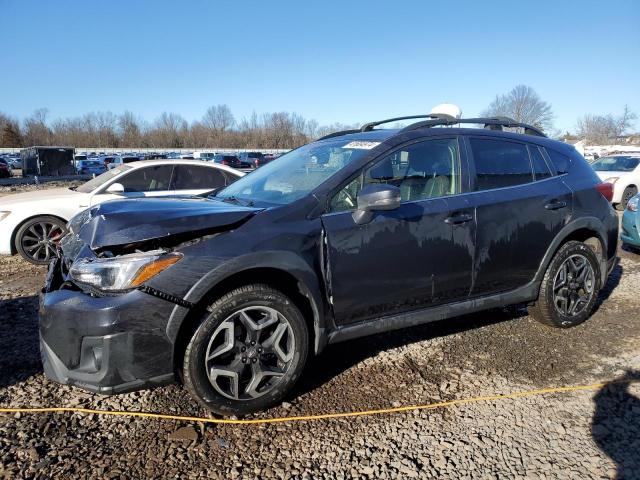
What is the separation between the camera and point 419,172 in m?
3.30

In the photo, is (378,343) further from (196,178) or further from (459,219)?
(196,178)

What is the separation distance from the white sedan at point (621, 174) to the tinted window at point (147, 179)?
10.6 metres

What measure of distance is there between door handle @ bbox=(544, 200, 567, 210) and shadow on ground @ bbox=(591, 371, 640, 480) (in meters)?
1.36

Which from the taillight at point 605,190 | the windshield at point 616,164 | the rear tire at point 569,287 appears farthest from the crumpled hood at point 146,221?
the windshield at point 616,164

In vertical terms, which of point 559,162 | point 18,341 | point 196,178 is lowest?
point 18,341

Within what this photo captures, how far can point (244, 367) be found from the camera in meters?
2.61

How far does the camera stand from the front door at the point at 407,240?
2846 mm

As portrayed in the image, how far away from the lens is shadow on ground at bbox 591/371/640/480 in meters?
2.26

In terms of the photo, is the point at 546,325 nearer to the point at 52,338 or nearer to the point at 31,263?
the point at 52,338

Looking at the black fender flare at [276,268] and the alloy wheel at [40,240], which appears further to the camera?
the alloy wheel at [40,240]

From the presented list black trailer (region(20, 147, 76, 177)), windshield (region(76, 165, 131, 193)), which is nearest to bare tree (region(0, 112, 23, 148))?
black trailer (region(20, 147, 76, 177))

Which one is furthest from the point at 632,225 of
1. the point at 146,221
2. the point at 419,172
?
the point at 146,221

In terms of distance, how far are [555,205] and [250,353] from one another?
278cm

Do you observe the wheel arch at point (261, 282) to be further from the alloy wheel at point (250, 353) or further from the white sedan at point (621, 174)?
the white sedan at point (621, 174)
